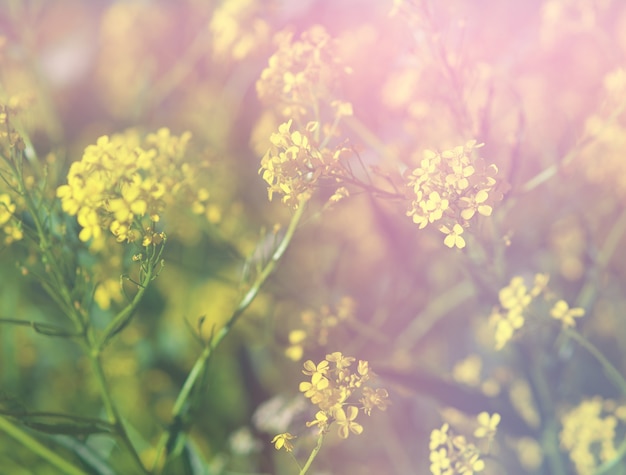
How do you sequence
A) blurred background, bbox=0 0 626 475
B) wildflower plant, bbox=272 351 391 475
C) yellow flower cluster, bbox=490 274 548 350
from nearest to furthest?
1. wildflower plant, bbox=272 351 391 475
2. yellow flower cluster, bbox=490 274 548 350
3. blurred background, bbox=0 0 626 475

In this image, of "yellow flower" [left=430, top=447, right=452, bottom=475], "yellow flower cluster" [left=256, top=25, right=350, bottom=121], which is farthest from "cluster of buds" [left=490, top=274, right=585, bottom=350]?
"yellow flower cluster" [left=256, top=25, right=350, bottom=121]

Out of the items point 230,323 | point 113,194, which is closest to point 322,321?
point 230,323

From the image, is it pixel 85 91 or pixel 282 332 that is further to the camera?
pixel 85 91

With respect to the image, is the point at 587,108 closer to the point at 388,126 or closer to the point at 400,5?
the point at 388,126

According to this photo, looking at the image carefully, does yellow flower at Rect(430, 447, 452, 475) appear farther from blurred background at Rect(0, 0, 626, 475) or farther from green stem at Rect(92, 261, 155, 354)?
green stem at Rect(92, 261, 155, 354)

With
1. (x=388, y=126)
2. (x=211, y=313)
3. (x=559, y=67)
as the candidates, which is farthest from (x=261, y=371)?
(x=559, y=67)

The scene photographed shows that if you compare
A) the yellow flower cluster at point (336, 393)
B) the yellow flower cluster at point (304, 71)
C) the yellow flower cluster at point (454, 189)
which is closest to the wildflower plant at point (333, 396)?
the yellow flower cluster at point (336, 393)
